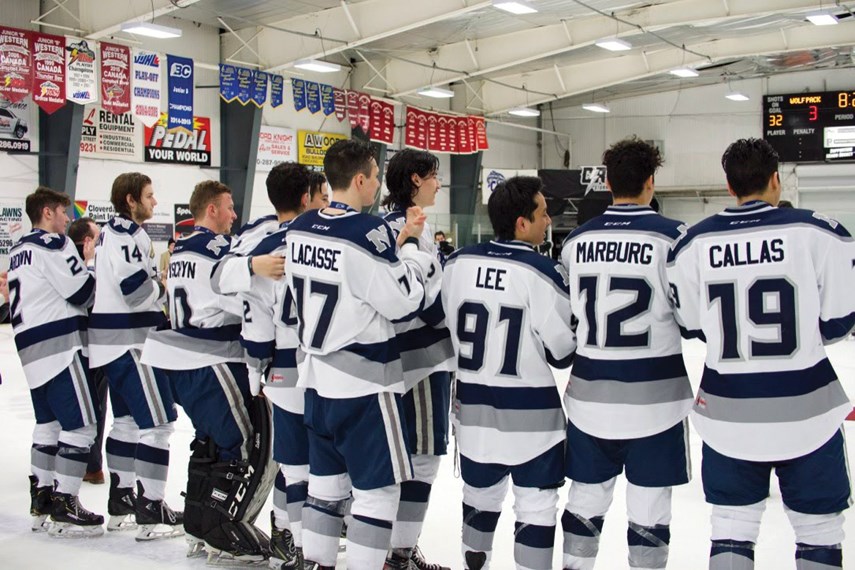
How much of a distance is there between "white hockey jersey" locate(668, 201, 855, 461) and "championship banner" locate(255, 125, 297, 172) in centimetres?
1613

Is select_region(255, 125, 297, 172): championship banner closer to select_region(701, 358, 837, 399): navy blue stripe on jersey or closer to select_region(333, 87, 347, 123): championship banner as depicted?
select_region(333, 87, 347, 123): championship banner

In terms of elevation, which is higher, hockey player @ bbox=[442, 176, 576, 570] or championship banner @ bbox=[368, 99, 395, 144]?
championship banner @ bbox=[368, 99, 395, 144]

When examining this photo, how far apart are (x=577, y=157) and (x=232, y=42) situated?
39.9 feet

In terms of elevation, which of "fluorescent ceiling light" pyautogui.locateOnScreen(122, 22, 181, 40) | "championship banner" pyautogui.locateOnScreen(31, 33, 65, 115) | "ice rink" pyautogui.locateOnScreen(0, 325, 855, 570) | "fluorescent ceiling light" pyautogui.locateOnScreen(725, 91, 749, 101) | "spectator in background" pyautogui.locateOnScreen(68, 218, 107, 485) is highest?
"fluorescent ceiling light" pyautogui.locateOnScreen(725, 91, 749, 101)

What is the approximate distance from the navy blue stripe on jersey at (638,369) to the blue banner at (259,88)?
1427 cm

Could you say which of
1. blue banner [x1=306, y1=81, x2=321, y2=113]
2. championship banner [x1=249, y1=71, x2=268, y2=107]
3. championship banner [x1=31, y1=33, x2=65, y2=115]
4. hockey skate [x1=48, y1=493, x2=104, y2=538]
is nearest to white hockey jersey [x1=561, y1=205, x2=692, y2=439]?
hockey skate [x1=48, y1=493, x2=104, y2=538]

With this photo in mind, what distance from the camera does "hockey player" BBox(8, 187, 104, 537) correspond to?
4.36 meters

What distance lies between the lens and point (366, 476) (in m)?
3.10

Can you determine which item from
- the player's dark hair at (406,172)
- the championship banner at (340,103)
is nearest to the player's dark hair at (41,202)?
the player's dark hair at (406,172)

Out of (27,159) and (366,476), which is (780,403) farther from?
(27,159)

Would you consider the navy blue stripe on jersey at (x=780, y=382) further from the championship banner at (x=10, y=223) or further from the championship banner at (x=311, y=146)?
the championship banner at (x=311, y=146)

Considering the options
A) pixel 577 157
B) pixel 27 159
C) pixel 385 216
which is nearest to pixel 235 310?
pixel 385 216

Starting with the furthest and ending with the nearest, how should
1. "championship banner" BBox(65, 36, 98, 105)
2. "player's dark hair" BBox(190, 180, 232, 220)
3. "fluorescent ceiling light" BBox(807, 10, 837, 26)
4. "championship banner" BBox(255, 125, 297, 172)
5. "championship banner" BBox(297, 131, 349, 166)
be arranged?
"championship banner" BBox(297, 131, 349, 166) → "championship banner" BBox(255, 125, 297, 172) → "fluorescent ceiling light" BBox(807, 10, 837, 26) → "championship banner" BBox(65, 36, 98, 105) → "player's dark hair" BBox(190, 180, 232, 220)

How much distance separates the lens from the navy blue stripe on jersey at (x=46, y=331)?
4445 mm
